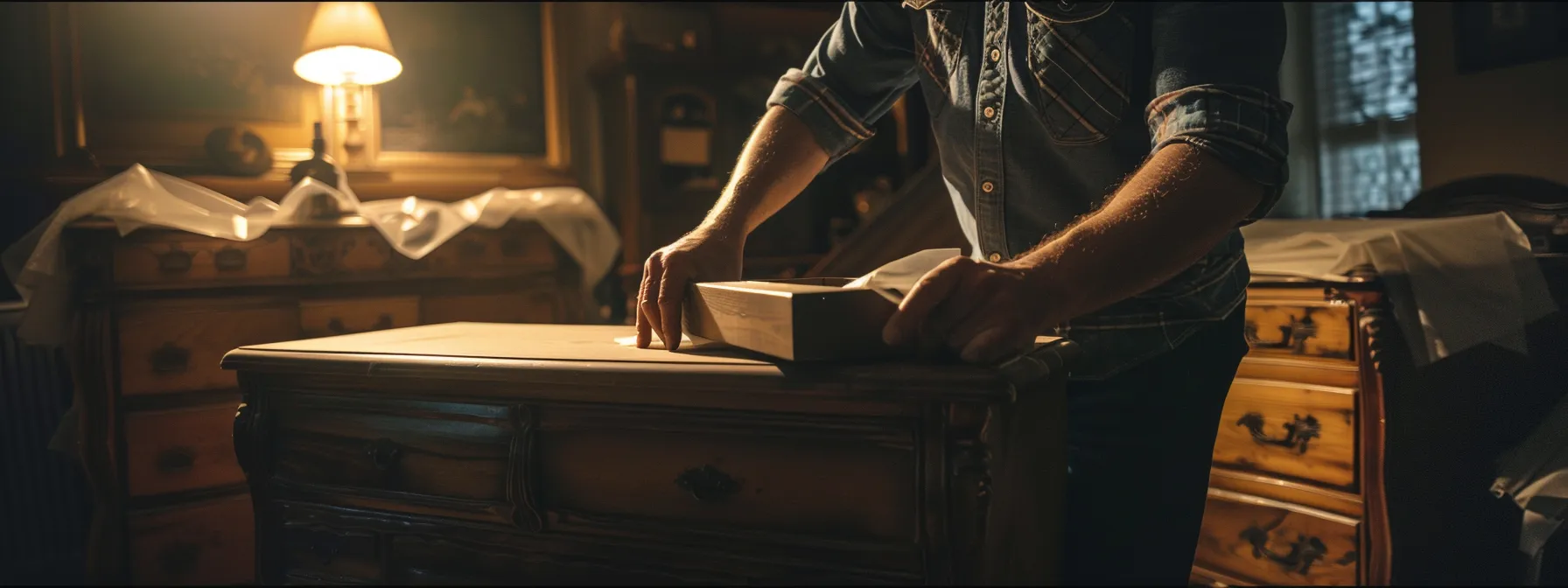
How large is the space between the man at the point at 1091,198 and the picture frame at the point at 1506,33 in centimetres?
192

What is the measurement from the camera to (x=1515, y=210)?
2057 mm

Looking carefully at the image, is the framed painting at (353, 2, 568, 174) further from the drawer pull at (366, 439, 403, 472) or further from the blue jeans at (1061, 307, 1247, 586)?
Result: the blue jeans at (1061, 307, 1247, 586)

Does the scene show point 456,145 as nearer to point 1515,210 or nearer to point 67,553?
point 67,553

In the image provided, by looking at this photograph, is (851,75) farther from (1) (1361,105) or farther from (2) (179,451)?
(1) (1361,105)

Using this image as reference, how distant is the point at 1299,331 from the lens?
2.04m

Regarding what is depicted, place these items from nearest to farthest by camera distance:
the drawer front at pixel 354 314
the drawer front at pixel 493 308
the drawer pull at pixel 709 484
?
the drawer pull at pixel 709 484 → the drawer front at pixel 354 314 → the drawer front at pixel 493 308

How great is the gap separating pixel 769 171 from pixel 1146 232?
54 cm

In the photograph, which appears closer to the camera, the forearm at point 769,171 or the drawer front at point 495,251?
the forearm at point 769,171

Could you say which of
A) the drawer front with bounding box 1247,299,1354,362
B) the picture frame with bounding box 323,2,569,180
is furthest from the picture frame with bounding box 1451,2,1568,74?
the picture frame with bounding box 323,2,569,180

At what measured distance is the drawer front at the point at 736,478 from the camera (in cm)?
79

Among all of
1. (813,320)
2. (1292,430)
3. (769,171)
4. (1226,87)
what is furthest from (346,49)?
(1292,430)

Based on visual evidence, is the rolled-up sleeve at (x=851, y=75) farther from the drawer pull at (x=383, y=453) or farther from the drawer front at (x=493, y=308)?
the drawer front at (x=493, y=308)

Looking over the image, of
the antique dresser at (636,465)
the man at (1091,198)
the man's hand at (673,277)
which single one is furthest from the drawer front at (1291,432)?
the man's hand at (673,277)

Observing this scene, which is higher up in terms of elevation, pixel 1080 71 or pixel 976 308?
pixel 1080 71
